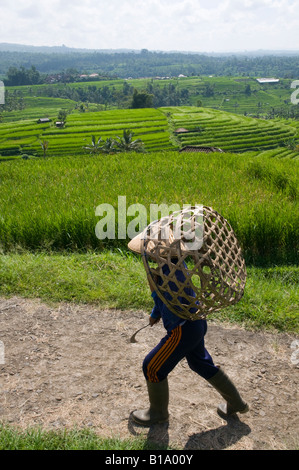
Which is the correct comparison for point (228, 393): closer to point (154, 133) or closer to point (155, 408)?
point (155, 408)

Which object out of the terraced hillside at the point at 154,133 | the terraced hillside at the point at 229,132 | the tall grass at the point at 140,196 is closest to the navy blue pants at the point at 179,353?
the tall grass at the point at 140,196

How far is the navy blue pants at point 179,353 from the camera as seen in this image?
259 centimetres

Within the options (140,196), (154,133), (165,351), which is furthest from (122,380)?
(154,133)

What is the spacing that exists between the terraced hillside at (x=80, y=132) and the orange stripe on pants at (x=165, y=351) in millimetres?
43840

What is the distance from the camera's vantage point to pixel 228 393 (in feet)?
9.04

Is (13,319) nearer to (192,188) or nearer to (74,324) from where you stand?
(74,324)

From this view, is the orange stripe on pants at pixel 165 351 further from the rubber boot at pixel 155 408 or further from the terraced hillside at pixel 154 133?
the terraced hillside at pixel 154 133

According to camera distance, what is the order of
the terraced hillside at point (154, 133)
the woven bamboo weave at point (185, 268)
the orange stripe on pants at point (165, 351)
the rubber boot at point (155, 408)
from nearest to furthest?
→ the woven bamboo weave at point (185, 268) → the orange stripe on pants at point (165, 351) → the rubber boot at point (155, 408) → the terraced hillside at point (154, 133)

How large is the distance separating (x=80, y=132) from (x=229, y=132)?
2036cm

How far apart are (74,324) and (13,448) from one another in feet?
4.87

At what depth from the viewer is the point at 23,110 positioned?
3433 inches

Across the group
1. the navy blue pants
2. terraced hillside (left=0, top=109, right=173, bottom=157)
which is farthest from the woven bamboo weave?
terraced hillside (left=0, top=109, right=173, bottom=157)

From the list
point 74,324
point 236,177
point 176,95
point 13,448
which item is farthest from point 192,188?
point 176,95

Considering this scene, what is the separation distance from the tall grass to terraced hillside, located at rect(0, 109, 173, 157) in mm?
37406
